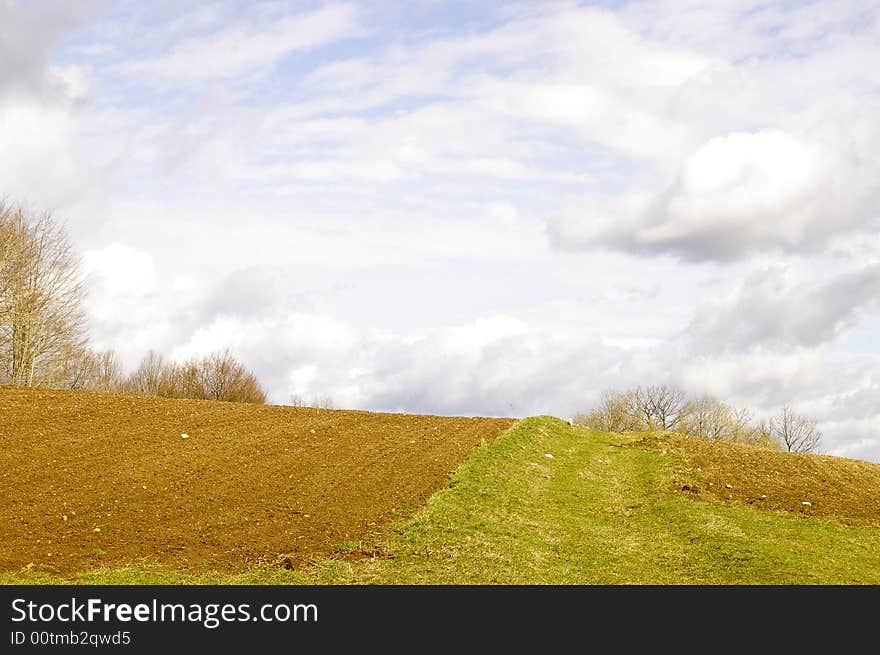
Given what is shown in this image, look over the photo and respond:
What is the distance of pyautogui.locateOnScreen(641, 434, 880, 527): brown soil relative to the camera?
1866 cm

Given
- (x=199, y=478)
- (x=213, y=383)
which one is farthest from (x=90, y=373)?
(x=199, y=478)

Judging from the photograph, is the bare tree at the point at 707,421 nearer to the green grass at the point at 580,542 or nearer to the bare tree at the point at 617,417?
the bare tree at the point at 617,417

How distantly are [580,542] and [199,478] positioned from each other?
8.95 m

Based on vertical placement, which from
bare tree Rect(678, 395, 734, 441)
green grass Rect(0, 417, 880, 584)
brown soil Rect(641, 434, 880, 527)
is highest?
bare tree Rect(678, 395, 734, 441)

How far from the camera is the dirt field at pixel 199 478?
1314 centimetres

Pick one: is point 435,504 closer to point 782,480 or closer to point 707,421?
point 782,480

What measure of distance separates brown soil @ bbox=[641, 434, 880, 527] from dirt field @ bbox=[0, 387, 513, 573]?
22.4 feet

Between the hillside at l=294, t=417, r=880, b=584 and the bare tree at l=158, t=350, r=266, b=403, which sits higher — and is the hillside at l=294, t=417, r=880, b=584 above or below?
below

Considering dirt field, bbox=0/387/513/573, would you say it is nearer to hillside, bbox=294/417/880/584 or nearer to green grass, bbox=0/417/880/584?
green grass, bbox=0/417/880/584

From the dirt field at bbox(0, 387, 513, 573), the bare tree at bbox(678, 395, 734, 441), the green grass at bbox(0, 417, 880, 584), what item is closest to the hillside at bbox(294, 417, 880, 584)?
the green grass at bbox(0, 417, 880, 584)

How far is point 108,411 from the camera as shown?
24.6m

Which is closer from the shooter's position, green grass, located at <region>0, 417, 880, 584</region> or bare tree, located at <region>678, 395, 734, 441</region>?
green grass, located at <region>0, 417, 880, 584</region>
